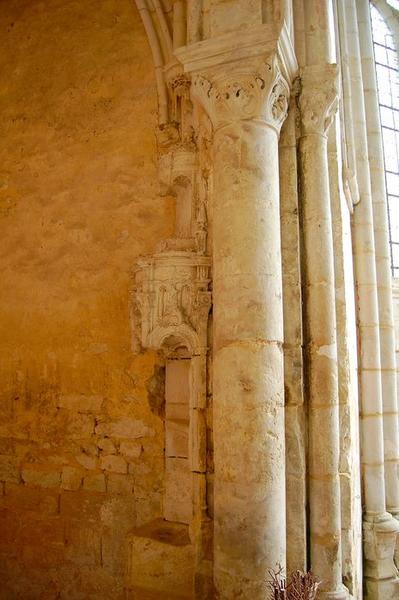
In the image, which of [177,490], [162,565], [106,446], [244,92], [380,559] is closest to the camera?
[244,92]

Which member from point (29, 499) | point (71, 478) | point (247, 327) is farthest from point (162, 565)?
point (247, 327)

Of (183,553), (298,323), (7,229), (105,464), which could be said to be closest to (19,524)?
(105,464)

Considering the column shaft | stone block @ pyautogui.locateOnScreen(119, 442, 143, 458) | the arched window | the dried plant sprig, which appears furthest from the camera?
the arched window

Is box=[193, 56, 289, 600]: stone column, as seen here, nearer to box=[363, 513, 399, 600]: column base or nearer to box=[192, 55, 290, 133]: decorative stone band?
box=[192, 55, 290, 133]: decorative stone band

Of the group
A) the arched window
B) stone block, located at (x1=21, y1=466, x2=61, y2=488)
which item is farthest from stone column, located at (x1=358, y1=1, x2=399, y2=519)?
stone block, located at (x1=21, y1=466, x2=61, y2=488)

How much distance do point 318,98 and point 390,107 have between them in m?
3.96

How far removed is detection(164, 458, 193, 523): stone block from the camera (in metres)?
3.61

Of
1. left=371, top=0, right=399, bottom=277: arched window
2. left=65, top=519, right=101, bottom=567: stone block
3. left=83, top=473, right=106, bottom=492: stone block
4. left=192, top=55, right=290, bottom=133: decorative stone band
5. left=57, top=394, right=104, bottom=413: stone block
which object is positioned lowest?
left=65, top=519, right=101, bottom=567: stone block

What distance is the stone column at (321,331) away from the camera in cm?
304

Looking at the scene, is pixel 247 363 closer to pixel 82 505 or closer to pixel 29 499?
pixel 82 505

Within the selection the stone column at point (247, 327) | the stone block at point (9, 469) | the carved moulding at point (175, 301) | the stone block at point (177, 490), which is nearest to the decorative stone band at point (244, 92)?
the stone column at point (247, 327)

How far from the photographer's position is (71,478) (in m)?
4.10

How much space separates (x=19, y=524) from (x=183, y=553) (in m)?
1.84

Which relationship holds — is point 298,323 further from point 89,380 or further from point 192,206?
point 89,380
